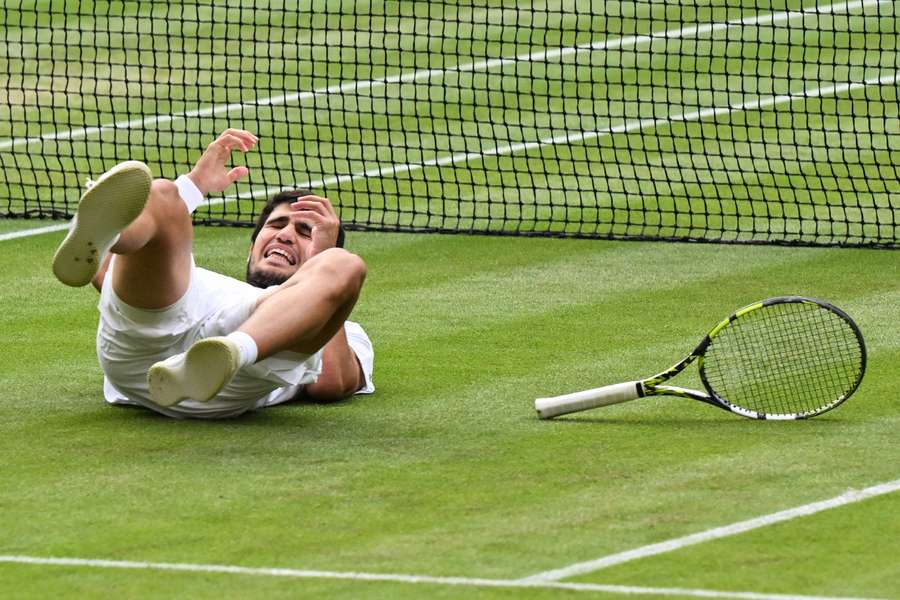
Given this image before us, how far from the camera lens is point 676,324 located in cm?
1034

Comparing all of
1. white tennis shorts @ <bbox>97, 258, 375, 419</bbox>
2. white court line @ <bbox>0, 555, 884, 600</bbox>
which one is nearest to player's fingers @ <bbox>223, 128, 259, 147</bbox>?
white tennis shorts @ <bbox>97, 258, 375, 419</bbox>

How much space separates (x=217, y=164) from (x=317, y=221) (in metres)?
0.57

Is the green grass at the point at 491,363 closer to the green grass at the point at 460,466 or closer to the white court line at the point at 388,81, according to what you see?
A: the green grass at the point at 460,466

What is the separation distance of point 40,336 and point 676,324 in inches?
122

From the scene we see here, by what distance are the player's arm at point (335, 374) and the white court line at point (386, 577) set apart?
2.40m

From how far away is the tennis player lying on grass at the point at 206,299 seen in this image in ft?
24.5

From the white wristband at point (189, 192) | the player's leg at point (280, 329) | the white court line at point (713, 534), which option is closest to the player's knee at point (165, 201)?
the white wristband at point (189, 192)

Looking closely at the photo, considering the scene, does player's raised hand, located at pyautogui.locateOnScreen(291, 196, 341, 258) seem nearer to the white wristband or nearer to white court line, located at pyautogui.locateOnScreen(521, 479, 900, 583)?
the white wristband

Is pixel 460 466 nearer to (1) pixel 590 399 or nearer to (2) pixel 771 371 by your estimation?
(1) pixel 590 399

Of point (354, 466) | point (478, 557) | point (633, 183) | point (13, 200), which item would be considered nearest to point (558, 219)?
point (633, 183)

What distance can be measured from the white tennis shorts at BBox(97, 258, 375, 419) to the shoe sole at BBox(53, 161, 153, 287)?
533 millimetres

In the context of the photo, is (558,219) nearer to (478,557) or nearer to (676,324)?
(676,324)

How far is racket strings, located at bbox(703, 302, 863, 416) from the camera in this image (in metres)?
8.38

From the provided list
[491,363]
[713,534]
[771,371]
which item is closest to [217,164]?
[491,363]
